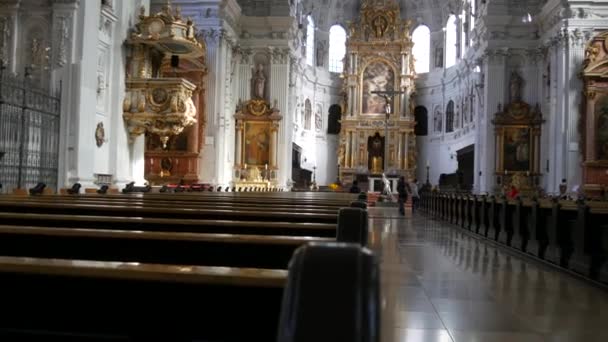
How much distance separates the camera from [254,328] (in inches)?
66.8

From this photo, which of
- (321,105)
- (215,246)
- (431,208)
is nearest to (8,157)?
(215,246)

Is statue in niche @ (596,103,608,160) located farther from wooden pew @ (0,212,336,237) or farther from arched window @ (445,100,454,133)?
wooden pew @ (0,212,336,237)

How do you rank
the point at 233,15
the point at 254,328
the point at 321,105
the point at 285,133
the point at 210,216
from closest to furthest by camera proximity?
1. the point at 254,328
2. the point at 210,216
3. the point at 233,15
4. the point at 285,133
5. the point at 321,105

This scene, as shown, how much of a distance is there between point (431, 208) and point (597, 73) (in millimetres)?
8130

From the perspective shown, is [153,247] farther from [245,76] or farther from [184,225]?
[245,76]

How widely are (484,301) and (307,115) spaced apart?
1245 inches

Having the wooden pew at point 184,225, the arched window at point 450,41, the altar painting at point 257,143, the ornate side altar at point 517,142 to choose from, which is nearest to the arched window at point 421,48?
the arched window at point 450,41

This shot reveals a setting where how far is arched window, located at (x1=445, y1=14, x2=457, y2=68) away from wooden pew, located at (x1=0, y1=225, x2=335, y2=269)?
115 ft

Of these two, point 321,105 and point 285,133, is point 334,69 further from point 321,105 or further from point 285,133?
point 285,133

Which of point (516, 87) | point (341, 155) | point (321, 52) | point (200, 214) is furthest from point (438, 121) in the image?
point (200, 214)

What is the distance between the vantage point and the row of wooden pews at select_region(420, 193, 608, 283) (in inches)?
239

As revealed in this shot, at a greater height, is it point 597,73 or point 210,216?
point 597,73

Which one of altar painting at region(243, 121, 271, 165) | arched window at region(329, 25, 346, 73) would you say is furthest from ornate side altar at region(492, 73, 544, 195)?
arched window at region(329, 25, 346, 73)

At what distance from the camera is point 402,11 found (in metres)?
39.4
